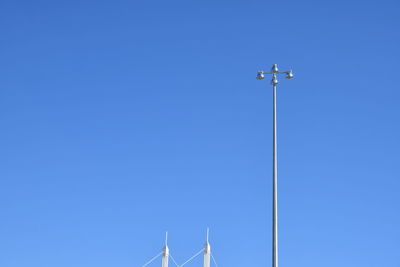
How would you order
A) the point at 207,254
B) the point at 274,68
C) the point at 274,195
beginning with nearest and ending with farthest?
the point at 274,195 < the point at 274,68 < the point at 207,254

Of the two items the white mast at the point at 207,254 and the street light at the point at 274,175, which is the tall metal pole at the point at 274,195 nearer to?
the street light at the point at 274,175

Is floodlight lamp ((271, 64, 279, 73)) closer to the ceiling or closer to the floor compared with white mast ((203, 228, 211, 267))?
closer to the ceiling

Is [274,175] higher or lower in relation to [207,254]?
lower

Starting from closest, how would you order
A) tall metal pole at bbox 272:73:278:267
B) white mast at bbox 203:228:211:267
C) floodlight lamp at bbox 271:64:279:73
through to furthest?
tall metal pole at bbox 272:73:278:267, floodlight lamp at bbox 271:64:279:73, white mast at bbox 203:228:211:267

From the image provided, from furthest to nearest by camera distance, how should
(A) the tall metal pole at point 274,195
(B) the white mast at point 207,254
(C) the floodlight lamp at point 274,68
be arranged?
(B) the white mast at point 207,254
(C) the floodlight lamp at point 274,68
(A) the tall metal pole at point 274,195

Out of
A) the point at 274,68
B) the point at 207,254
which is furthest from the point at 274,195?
the point at 207,254

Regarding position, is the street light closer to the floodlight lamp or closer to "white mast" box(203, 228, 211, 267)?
the floodlight lamp

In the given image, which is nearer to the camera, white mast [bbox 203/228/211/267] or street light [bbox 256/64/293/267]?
street light [bbox 256/64/293/267]

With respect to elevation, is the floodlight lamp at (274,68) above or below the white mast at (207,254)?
above

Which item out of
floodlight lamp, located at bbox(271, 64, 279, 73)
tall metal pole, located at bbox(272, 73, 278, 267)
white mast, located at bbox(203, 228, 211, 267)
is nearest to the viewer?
tall metal pole, located at bbox(272, 73, 278, 267)

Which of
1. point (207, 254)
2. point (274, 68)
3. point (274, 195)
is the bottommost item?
point (274, 195)

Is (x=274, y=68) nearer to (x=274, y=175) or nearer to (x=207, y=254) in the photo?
(x=274, y=175)

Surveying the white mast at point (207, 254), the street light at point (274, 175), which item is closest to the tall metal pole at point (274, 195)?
the street light at point (274, 175)

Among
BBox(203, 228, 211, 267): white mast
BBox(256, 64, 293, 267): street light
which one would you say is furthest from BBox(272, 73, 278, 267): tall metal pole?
BBox(203, 228, 211, 267): white mast
